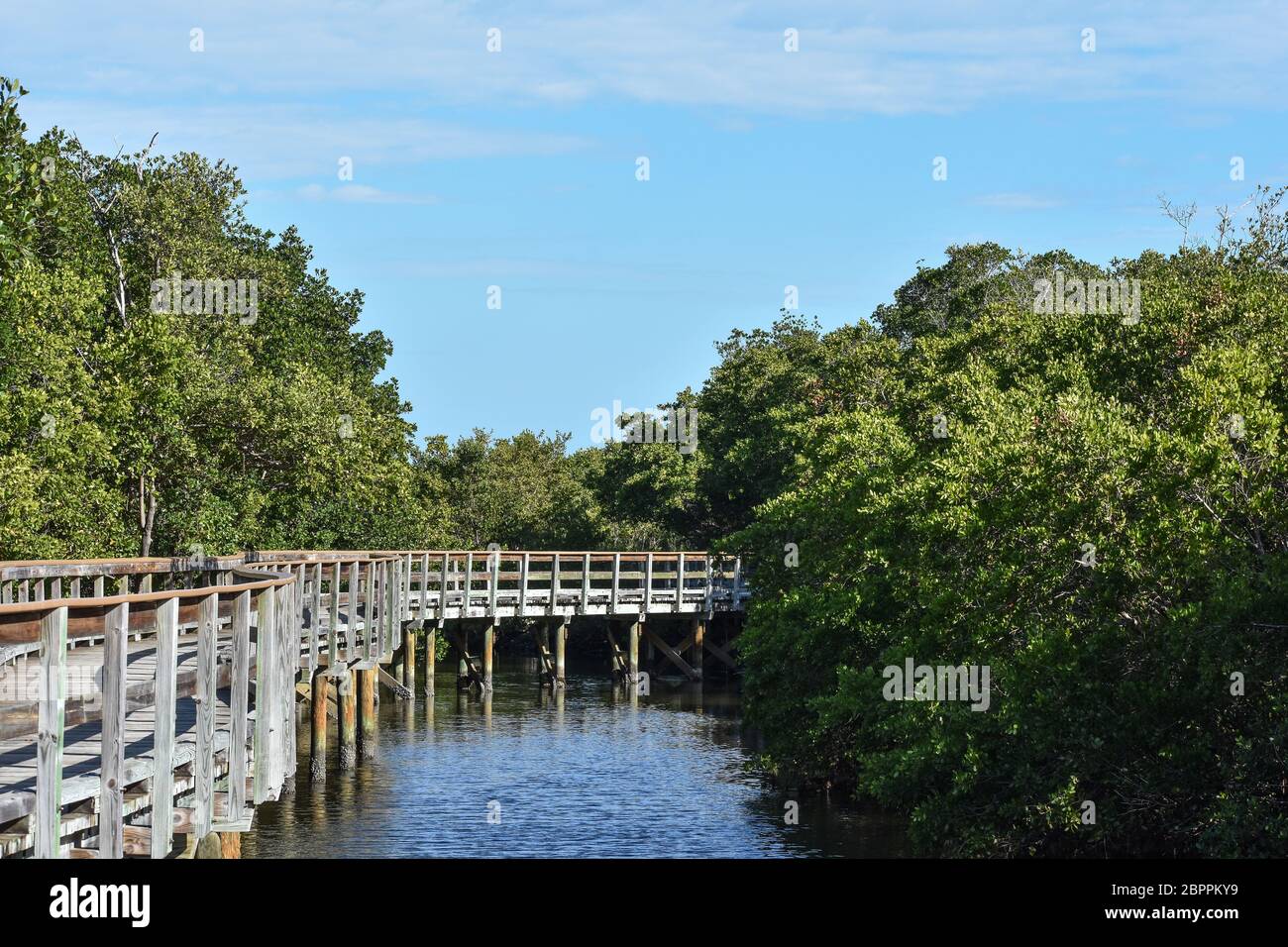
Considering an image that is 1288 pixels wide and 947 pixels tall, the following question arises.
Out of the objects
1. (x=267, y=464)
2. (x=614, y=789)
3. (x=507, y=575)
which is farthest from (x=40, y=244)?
(x=614, y=789)

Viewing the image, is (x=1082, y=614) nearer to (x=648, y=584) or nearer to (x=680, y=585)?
(x=648, y=584)

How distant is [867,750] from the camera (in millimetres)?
19984

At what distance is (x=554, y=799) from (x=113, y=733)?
54.2 feet

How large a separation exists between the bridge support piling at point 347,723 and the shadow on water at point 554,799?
275 millimetres

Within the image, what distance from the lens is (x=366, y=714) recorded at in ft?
94.7

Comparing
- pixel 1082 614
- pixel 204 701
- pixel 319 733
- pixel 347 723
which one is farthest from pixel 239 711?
pixel 347 723

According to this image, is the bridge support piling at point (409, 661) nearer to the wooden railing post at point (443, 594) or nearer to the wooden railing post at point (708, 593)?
the wooden railing post at point (443, 594)

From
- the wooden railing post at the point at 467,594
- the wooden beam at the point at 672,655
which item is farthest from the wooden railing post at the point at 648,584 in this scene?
the wooden railing post at the point at 467,594

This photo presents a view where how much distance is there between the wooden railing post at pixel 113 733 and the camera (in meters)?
7.56

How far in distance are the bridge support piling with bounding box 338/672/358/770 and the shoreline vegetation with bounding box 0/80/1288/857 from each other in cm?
550

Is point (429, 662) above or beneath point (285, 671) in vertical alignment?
beneath

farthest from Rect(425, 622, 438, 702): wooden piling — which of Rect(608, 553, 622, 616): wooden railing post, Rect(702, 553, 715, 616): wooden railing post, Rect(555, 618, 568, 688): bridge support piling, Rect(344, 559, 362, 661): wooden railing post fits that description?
Rect(344, 559, 362, 661): wooden railing post
